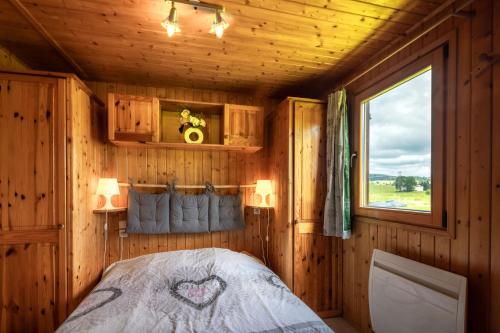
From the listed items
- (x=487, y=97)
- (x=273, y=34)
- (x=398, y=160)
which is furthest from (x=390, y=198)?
(x=273, y=34)

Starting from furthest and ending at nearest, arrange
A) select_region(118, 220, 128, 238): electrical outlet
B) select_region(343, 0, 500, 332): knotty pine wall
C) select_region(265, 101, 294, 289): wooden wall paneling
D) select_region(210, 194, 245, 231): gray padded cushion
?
select_region(210, 194, 245, 231): gray padded cushion
select_region(118, 220, 128, 238): electrical outlet
select_region(265, 101, 294, 289): wooden wall paneling
select_region(343, 0, 500, 332): knotty pine wall

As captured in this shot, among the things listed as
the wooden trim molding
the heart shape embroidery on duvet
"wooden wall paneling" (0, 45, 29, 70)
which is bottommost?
the heart shape embroidery on duvet

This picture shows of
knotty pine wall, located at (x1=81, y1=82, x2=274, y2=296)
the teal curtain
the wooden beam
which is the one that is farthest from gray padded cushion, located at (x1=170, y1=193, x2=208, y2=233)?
the wooden beam

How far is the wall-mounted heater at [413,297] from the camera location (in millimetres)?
1240

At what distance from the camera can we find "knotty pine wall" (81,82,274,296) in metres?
2.45

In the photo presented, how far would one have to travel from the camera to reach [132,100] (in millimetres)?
2227

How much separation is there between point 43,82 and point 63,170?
2.33 feet

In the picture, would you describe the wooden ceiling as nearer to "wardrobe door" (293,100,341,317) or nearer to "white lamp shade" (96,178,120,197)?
"wardrobe door" (293,100,341,317)

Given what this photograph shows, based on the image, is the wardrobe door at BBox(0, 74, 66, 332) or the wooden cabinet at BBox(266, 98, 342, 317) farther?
the wooden cabinet at BBox(266, 98, 342, 317)

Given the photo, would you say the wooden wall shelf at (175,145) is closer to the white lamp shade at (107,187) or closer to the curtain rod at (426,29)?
the white lamp shade at (107,187)

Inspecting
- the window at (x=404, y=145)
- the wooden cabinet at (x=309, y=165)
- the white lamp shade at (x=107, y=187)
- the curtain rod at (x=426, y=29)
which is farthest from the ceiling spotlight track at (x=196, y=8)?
the white lamp shade at (x=107, y=187)

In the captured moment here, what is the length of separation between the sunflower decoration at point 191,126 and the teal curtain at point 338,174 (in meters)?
1.37

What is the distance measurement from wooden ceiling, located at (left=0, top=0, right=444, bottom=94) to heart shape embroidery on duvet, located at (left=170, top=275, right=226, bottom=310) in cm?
190

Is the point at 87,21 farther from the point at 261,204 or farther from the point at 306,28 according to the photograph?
the point at 261,204
